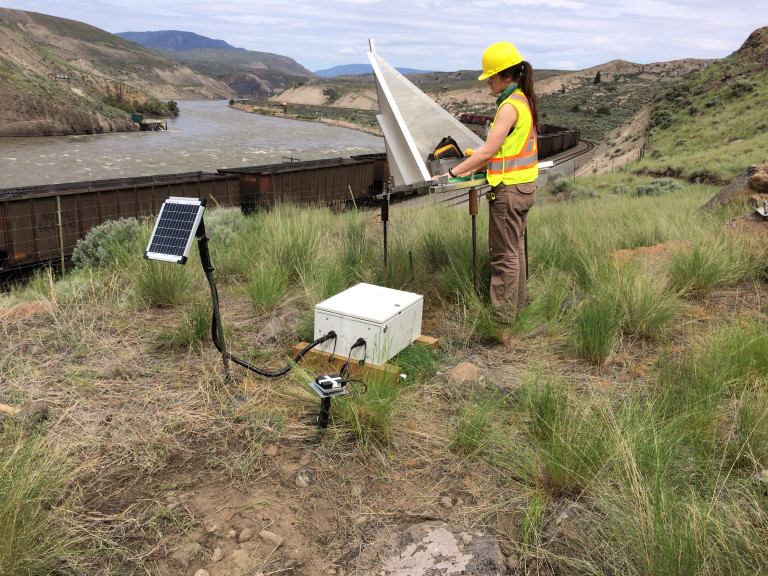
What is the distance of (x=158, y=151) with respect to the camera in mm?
47125

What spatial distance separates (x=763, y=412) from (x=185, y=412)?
317 centimetres

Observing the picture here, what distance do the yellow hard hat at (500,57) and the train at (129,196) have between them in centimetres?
395

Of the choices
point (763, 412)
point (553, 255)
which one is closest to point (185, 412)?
point (763, 412)

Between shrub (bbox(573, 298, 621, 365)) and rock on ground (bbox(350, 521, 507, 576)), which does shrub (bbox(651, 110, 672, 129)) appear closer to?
shrub (bbox(573, 298, 621, 365))

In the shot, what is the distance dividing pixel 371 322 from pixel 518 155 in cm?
173

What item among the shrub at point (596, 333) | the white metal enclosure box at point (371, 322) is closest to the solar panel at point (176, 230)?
the white metal enclosure box at point (371, 322)

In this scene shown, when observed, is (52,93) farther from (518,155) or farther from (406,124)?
(518,155)

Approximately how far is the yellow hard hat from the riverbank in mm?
79453

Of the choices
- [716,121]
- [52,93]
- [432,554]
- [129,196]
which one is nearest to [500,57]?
[432,554]

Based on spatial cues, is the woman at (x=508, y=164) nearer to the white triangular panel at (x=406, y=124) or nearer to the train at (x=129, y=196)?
the white triangular panel at (x=406, y=124)

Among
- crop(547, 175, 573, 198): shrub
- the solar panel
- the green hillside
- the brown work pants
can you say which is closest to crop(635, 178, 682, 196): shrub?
the green hillside

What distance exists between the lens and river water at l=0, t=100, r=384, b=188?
1396 inches

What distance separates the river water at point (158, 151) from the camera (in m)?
35.5

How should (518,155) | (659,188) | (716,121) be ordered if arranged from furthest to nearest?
(716,121) < (659,188) < (518,155)
